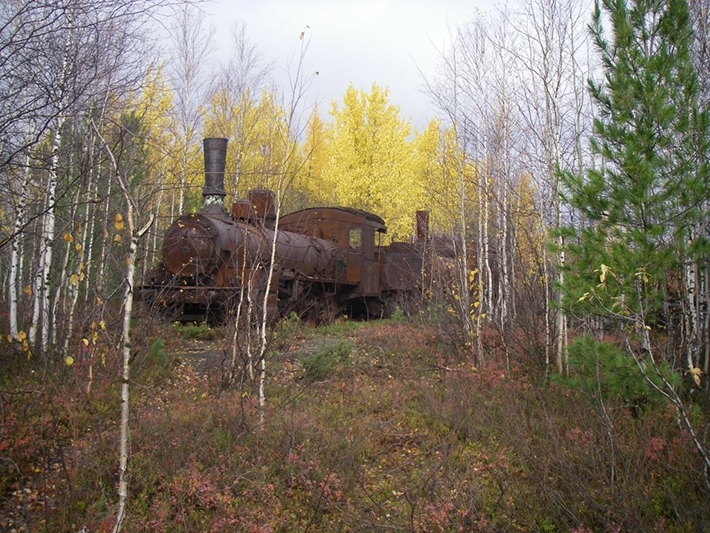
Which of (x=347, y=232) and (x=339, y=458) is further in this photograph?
(x=347, y=232)

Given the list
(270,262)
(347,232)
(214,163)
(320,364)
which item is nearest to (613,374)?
(320,364)

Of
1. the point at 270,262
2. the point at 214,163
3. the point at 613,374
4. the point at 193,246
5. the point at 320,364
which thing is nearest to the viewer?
the point at 613,374

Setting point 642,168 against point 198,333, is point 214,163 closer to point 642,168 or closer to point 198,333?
point 198,333

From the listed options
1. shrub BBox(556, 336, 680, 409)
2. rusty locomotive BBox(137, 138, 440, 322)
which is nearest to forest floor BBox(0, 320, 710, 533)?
shrub BBox(556, 336, 680, 409)

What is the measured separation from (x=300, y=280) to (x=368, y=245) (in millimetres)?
3981

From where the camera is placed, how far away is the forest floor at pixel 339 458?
4289 millimetres

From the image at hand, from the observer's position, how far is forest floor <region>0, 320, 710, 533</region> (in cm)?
429

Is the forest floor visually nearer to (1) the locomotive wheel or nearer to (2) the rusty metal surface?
(2) the rusty metal surface

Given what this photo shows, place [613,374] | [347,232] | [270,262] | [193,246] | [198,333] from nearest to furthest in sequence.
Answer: [613,374] < [270,262] < [198,333] < [193,246] < [347,232]

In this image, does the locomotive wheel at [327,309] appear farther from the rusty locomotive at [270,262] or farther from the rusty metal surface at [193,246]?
the rusty metal surface at [193,246]

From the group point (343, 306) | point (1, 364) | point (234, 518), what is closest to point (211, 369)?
point (1, 364)

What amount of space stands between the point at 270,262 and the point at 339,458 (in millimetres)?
4722

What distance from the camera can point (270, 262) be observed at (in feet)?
31.5

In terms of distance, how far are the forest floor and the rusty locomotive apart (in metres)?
1.83
